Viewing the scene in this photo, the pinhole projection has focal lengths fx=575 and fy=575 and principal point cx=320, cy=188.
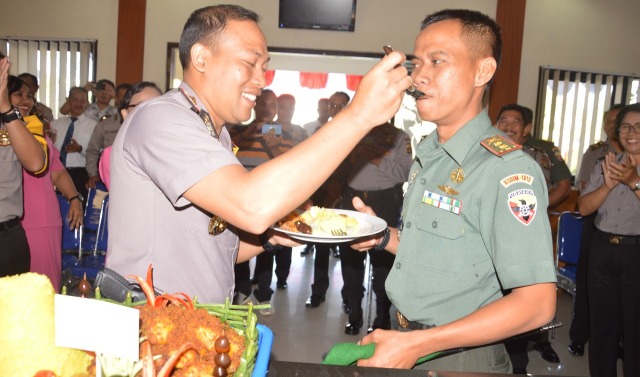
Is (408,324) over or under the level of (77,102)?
under

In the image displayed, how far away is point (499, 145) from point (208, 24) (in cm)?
78

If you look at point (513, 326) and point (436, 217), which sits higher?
point (436, 217)

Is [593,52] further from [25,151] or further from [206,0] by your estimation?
[25,151]

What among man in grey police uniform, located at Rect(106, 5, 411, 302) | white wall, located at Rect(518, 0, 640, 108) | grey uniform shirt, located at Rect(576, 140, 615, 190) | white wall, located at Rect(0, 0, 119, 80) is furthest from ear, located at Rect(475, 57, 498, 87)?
white wall, located at Rect(0, 0, 119, 80)

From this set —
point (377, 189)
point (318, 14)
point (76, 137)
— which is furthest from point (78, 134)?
point (377, 189)

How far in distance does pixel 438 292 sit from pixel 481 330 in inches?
8.3

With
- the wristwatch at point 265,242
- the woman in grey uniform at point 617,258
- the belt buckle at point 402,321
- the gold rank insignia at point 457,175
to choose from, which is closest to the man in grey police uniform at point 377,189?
the woman in grey uniform at point 617,258

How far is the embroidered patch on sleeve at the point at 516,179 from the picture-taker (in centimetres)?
129

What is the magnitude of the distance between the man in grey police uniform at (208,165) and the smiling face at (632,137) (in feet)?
8.34

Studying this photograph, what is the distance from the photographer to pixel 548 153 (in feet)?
15.4

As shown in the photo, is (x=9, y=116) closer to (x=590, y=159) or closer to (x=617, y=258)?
(x=617, y=258)

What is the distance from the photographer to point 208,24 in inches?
56.4

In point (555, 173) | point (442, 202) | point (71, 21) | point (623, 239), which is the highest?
point (71, 21)

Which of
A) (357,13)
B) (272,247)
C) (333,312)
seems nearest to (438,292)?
(272,247)
